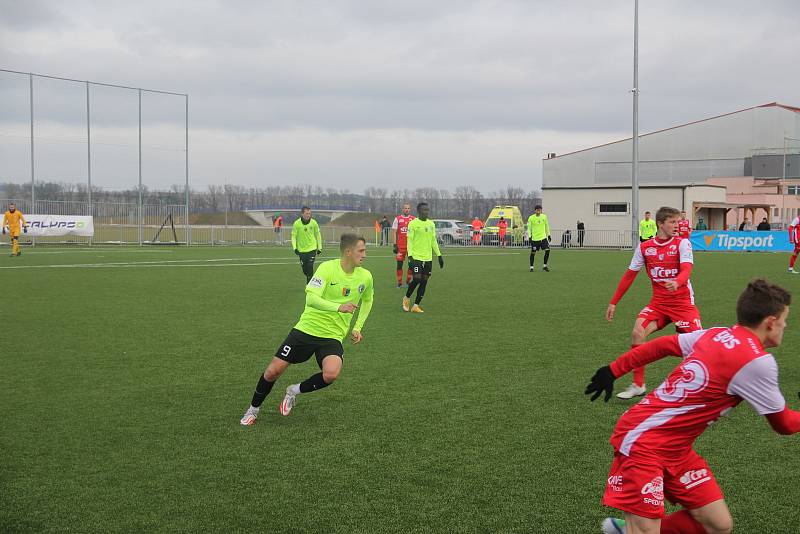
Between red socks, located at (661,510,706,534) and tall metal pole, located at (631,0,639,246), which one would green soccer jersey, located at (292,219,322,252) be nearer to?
red socks, located at (661,510,706,534)

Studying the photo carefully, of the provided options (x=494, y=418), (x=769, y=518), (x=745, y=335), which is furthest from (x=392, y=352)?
(x=745, y=335)

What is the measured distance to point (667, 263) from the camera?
25.5ft

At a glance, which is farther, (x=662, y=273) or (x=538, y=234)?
(x=538, y=234)

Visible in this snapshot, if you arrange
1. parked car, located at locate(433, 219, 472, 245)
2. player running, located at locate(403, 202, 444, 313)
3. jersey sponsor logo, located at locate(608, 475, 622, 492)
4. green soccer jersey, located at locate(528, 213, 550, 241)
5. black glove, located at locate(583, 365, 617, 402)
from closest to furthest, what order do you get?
jersey sponsor logo, located at locate(608, 475, 622, 492) < black glove, located at locate(583, 365, 617, 402) < player running, located at locate(403, 202, 444, 313) < green soccer jersey, located at locate(528, 213, 550, 241) < parked car, located at locate(433, 219, 472, 245)

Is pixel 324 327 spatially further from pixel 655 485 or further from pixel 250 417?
pixel 655 485

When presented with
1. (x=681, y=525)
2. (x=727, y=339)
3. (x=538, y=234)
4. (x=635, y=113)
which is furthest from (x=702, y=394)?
(x=635, y=113)

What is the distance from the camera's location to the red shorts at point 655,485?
138 inches

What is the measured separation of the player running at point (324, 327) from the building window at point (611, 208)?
4162cm

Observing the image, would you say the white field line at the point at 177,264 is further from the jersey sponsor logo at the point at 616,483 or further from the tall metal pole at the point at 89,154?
the jersey sponsor logo at the point at 616,483

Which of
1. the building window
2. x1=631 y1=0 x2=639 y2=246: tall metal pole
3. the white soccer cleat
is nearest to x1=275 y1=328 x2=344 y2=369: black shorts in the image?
the white soccer cleat

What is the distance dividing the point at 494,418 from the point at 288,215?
70376 mm

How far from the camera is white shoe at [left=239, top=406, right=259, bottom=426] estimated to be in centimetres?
662

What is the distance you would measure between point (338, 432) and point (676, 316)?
3.71m

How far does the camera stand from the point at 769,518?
4.54 metres
